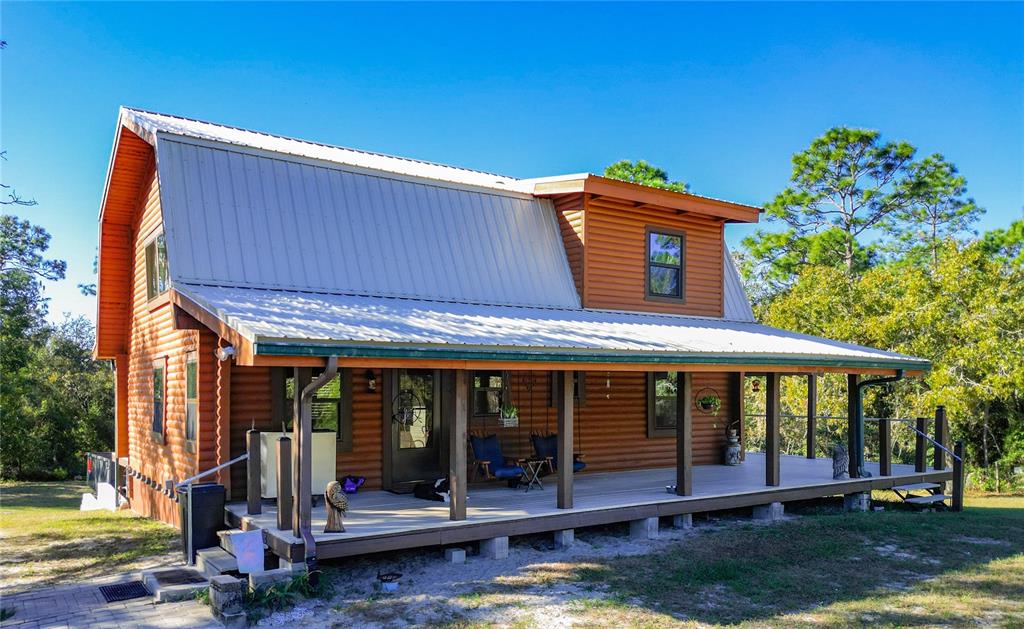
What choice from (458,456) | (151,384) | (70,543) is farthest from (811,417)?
(70,543)

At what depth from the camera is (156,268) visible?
11.9 meters

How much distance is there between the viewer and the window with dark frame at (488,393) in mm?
12047

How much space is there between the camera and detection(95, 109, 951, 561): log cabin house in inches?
344

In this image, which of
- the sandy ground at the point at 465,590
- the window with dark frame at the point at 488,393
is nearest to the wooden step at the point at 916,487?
the sandy ground at the point at 465,590

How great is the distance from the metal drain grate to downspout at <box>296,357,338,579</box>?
1.59 metres

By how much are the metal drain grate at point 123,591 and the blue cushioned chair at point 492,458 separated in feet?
15.0

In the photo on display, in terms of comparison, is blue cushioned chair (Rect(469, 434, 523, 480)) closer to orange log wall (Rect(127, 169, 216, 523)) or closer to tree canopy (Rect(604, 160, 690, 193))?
orange log wall (Rect(127, 169, 216, 523))

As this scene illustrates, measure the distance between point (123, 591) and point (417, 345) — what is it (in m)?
3.64

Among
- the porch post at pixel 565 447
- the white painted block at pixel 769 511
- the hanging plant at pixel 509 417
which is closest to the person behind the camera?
the porch post at pixel 565 447

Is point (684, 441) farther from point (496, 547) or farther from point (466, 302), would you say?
point (466, 302)

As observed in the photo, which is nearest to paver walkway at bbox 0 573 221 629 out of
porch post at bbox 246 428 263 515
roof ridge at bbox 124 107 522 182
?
porch post at bbox 246 428 263 515

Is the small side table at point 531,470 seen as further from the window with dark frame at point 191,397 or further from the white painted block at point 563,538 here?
the window with dark frame at point 191,397

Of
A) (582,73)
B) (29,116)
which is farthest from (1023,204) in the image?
(29,116)

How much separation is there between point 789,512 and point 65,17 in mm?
16767
